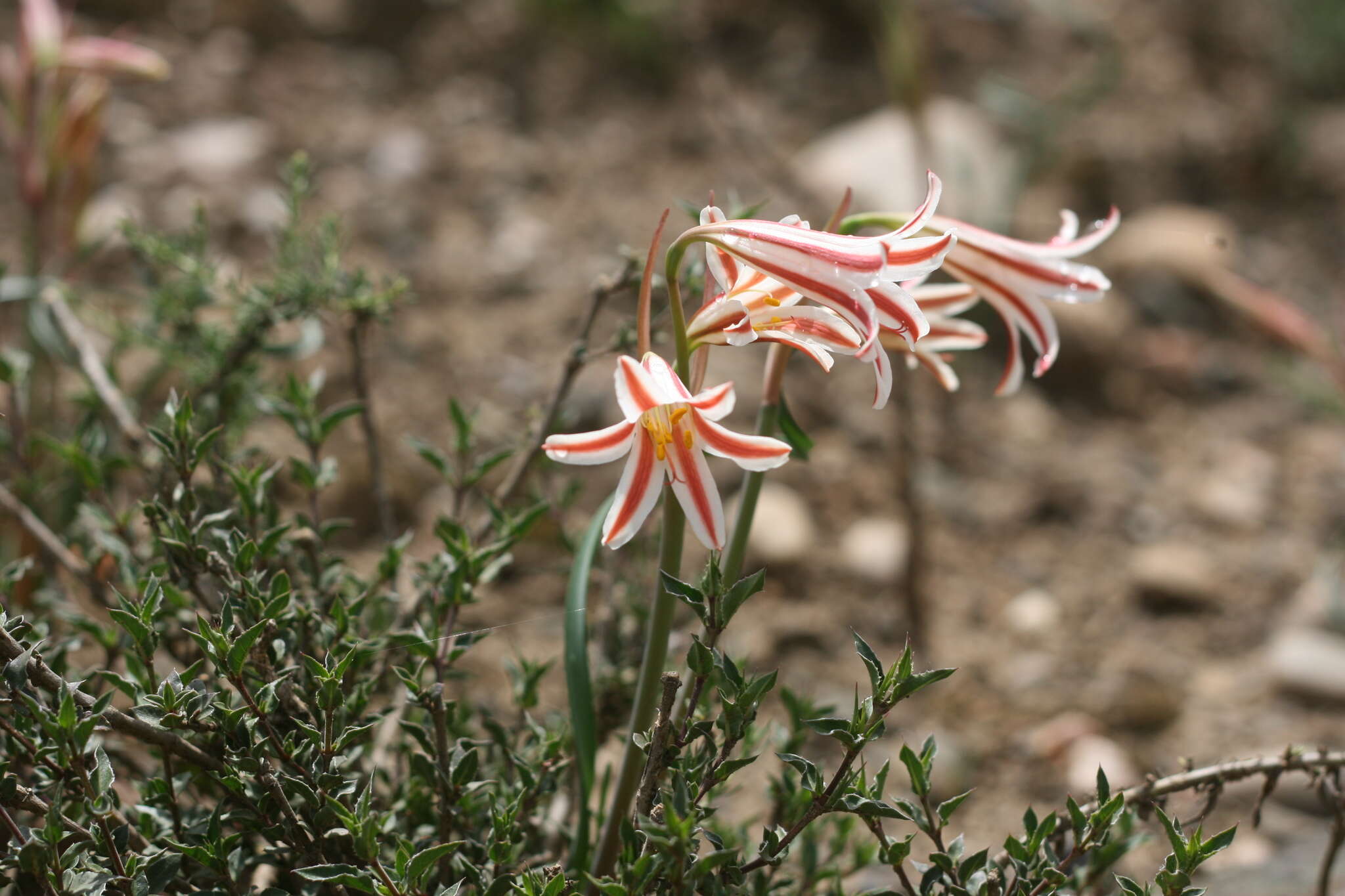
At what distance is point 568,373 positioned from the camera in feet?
4.31

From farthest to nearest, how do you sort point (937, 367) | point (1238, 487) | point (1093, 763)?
point (1238, 487)
point (1093, 763)
point (937, 367)

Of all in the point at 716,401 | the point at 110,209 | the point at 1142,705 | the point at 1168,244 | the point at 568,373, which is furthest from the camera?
the point at 1168,244

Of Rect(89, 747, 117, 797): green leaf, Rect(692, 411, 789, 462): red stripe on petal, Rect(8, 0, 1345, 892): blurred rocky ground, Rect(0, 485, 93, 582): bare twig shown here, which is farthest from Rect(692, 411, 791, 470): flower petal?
Rect(0, 485, 93, 582): bare twig

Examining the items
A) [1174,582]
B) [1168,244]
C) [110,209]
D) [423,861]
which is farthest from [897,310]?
[1168,244]

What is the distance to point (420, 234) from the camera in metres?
3.40

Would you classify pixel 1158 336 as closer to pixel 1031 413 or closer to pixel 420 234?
pixel 1031 413

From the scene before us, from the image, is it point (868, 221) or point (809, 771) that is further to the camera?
point (868, 221)

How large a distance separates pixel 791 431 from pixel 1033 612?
5.66 feet

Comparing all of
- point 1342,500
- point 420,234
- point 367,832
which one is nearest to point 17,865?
point 367,832

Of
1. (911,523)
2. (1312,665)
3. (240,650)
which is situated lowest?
(1312,665)

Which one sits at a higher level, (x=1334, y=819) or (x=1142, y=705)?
(x=1334, y=819)

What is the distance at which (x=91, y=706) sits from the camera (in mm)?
934

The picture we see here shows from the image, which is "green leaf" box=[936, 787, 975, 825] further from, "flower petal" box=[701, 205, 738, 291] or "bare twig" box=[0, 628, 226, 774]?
"bare twig" box=[0, 628, 226, 774]

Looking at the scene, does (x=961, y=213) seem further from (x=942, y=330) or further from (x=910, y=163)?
(x=942, y=330)
